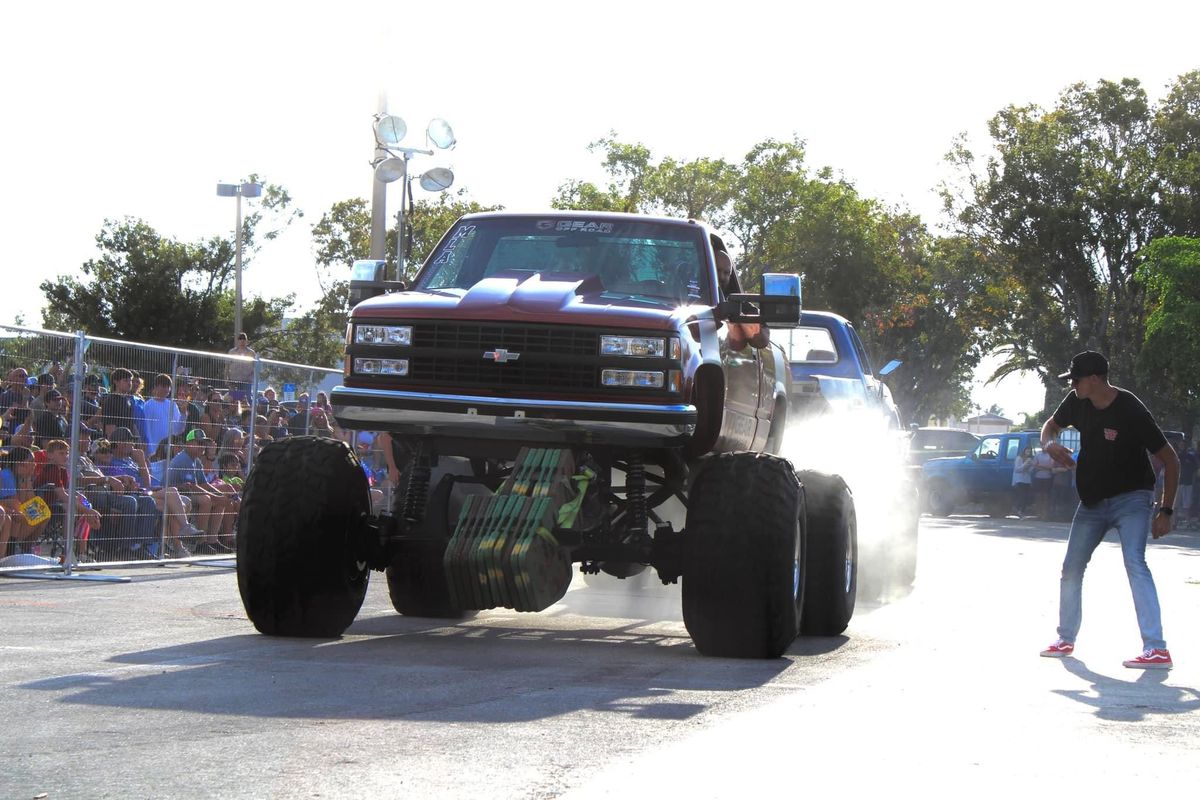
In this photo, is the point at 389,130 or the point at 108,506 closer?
the point at 108,506

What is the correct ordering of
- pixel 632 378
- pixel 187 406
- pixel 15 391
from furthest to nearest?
pixel 187 406 < pixel 15 391 < pixel 632 378

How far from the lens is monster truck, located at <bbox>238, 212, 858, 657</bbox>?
930cm

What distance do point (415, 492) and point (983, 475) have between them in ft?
93.8

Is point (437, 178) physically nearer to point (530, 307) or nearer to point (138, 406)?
point (138, 406)

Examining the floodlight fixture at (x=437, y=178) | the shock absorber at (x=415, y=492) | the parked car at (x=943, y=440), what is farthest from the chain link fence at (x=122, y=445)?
the parked car at (x=943, y=440)

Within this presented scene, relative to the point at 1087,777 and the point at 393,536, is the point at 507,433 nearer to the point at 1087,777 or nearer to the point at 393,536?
the point at 393,536

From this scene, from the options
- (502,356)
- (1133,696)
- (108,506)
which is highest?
(502,356)

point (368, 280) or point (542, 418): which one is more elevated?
point (368, 280)

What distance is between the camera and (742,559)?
9.23 m

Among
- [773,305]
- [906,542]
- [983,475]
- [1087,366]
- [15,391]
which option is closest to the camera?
[773,305]

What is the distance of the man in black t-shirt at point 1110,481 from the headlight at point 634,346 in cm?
260

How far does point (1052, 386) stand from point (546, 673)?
51.8 m

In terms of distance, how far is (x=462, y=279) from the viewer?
10.8 m

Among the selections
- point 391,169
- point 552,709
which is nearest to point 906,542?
point 391,169
